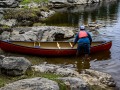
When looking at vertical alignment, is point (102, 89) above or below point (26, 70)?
below

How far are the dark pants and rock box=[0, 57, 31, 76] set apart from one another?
747 cm

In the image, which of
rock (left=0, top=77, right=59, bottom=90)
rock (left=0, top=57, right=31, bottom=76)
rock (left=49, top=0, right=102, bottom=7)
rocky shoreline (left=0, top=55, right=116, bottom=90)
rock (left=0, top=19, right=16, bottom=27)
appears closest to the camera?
rock (left=0, top=77, right=59, bottom=90)

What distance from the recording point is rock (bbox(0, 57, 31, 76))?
1320 centimetres

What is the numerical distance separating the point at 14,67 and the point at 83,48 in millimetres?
8466

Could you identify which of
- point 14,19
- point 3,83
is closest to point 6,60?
point 3,83

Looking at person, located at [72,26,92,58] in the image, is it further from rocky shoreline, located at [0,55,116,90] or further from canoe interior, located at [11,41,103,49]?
rocky shoreline, located at [0,55,116,90]

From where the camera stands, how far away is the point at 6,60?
44.6 ft

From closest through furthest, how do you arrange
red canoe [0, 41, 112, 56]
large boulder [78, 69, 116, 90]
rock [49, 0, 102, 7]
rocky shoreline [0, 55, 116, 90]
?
1. rocky shoreline [0, 55, 116, 90]
2. large boulder [78, 69, 116, 90]
3. red canoe [0, 41, 112, 56]
4. rock [49, 0, 102, 7]

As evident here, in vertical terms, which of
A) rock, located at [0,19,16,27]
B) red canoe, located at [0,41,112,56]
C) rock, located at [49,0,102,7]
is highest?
red canoe, located at [0,41,112,56]

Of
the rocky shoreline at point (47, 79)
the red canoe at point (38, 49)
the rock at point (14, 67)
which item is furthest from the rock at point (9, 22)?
the rock at point (14, 67)

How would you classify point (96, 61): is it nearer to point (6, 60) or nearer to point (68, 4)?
point (6, 60)

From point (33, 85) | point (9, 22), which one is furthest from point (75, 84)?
point (9, 22)

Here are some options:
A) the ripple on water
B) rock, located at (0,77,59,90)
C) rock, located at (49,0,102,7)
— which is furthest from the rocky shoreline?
rock, located at (49,0,102,7)

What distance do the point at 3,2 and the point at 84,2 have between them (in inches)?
1218
